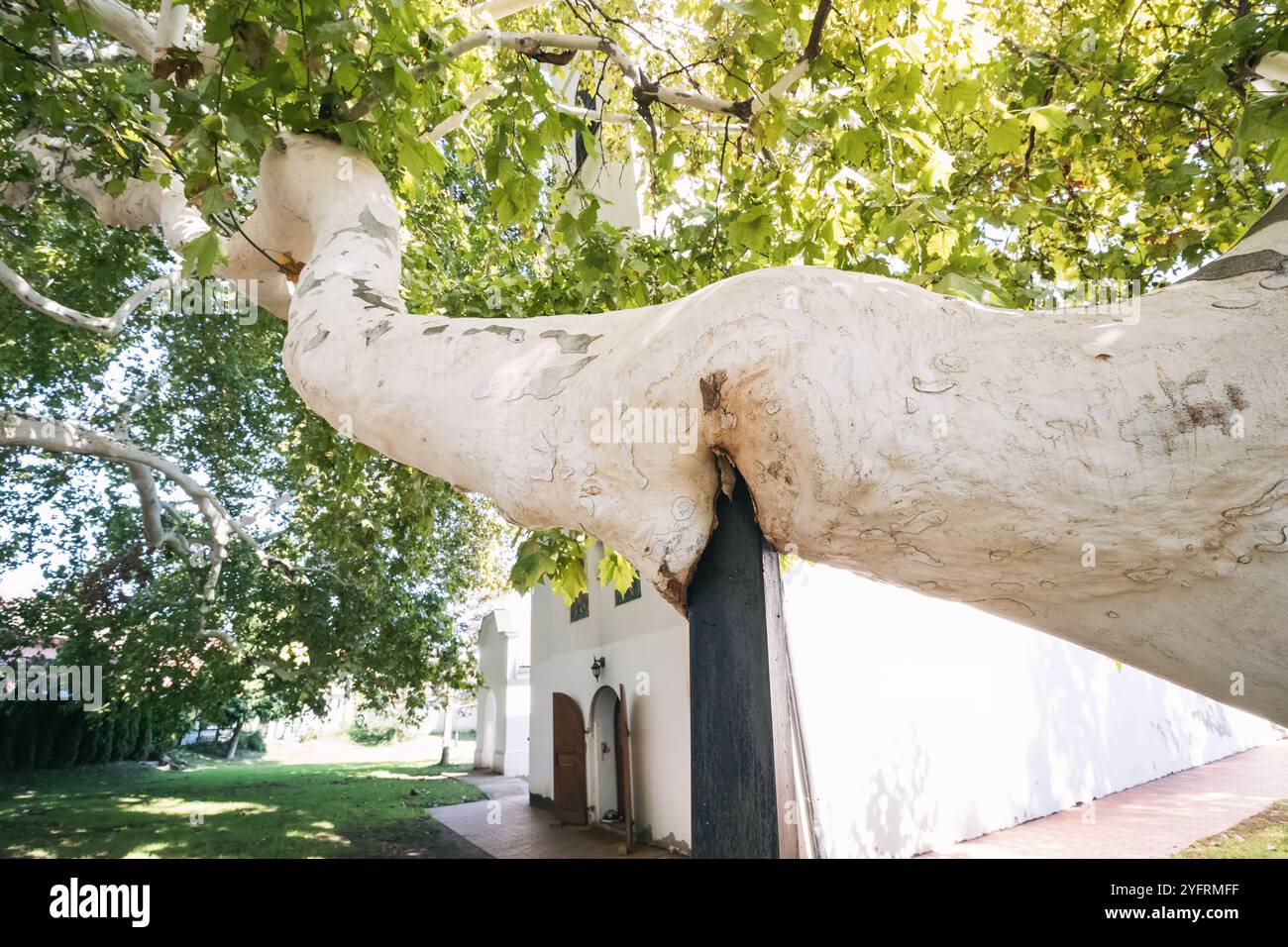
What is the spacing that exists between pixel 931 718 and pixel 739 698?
811 centimetres

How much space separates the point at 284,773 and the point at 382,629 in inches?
585

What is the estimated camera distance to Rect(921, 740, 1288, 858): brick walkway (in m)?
7.66

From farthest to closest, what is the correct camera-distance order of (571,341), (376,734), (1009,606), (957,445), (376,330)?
(376,734) < (376,330) < (571,341) < (1009,606) < (957,445)

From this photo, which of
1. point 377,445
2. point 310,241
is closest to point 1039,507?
point 377,445

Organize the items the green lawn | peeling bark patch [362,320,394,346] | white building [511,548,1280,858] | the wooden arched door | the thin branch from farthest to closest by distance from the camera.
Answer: the wooden arched door < the green lawn < white building [511,548,1280,858] < the thin branch < peeling bark patch [362,320,394,346]

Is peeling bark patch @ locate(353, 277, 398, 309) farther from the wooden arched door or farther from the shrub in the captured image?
the shrub

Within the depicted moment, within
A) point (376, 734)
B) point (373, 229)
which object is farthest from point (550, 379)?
point (376, 734)

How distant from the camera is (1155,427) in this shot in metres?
1.14

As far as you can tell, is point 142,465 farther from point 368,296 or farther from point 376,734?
point 376,734

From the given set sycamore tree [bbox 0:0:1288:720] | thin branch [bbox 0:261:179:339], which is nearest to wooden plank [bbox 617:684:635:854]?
sycamore tree [bbox 0:0:1288:720]

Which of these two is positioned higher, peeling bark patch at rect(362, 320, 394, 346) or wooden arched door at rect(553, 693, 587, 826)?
peeling bark patch at rect(362, 320, 394, 346)

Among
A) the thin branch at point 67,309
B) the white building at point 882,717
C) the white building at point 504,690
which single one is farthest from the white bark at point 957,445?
the white building at point 504,690

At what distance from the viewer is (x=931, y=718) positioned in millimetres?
8477

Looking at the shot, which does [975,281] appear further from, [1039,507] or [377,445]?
[377,445]
